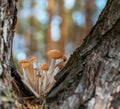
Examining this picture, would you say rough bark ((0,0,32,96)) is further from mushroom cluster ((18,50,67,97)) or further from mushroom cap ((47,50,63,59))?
mushroom cap ((47,50,63,59))

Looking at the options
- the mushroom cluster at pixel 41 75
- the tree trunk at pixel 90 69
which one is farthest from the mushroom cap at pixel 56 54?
the tree trunk at pixel 90 69

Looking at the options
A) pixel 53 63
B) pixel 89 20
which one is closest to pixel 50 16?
pixel 89 20

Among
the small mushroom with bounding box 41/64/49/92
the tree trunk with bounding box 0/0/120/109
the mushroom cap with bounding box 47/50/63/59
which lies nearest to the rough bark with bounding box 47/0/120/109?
the tree trunk with bounding box 0/0/120/109

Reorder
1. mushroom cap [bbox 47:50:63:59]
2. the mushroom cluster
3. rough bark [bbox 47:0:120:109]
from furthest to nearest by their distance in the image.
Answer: mushroom cap [bbox 47:50:63:59], the mushroom cluster, rough bark [bbox 47:0:120:109]

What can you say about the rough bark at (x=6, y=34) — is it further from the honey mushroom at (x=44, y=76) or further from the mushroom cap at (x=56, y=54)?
the mushroom cap at (x=56, y=54)

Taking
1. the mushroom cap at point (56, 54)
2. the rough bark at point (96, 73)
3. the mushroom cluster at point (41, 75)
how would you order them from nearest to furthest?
the rough bark at point (96, 73), the mushroom cluster at point (41, 75), the mushroom cap at point (56, 54)

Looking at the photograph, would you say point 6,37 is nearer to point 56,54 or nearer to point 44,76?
point 44,76

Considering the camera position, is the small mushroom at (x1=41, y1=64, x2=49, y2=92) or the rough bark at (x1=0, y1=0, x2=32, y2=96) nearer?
the rough bark at (x1=0, y1=0, x2=32, y2=96)
